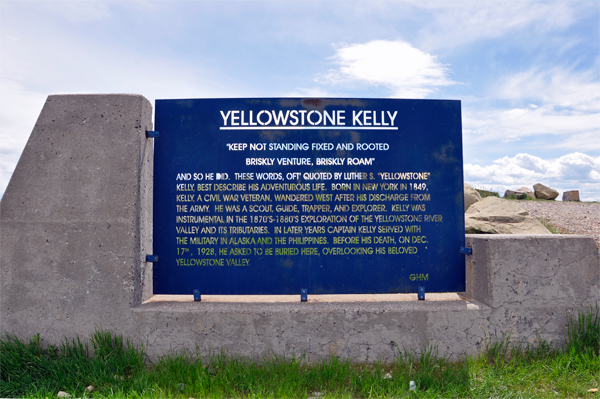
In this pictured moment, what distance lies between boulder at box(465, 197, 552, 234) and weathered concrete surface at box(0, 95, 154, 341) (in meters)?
5.16

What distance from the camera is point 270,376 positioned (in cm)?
352

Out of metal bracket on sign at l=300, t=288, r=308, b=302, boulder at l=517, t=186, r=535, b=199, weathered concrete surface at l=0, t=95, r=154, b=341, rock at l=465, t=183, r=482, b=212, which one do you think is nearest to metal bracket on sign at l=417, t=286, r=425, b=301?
metal bracket on sign at l=300, t=288, r=308, b=302

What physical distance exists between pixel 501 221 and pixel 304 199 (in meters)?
4.15

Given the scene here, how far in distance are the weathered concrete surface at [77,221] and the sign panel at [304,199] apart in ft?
1.17

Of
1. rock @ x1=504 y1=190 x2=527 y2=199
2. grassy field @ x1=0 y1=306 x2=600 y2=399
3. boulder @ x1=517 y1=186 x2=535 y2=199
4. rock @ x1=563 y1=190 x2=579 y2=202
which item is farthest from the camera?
boulder @ x1=517 y1=186 x2=535 y2=199

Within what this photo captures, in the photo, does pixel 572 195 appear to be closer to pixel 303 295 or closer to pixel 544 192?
pixel 544 192

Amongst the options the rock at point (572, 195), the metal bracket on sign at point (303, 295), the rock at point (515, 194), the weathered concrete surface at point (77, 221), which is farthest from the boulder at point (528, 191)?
the weathered concrete surface at point (77, 221)

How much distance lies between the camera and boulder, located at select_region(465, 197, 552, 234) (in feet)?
20.4

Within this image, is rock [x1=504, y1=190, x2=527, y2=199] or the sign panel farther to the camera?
rock [x1=504, y1=190, x2=527, y2=199]

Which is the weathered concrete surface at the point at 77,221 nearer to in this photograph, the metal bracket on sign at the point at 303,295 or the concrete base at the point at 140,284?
the concrete base at the point at 140,284

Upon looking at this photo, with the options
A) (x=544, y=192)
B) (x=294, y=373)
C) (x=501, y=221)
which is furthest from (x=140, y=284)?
(x=544, y=192)

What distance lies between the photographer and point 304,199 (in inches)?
166

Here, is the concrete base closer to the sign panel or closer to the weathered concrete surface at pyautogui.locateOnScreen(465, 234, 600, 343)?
the weathered concrete surface at pyautogui.locateOnScreen(465, 234, 600, 343)

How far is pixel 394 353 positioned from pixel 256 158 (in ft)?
8.29
